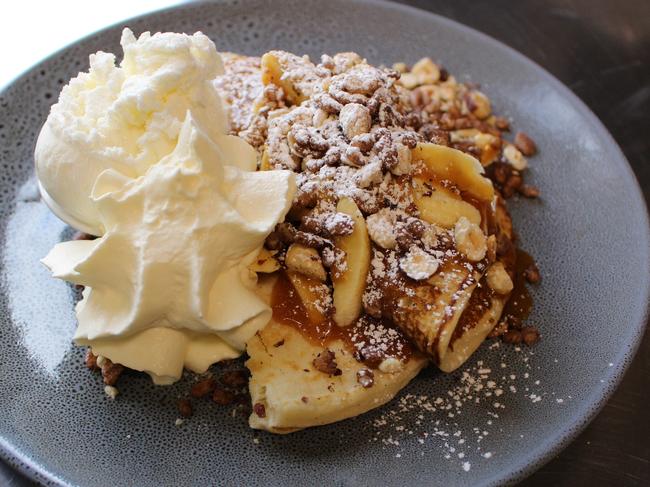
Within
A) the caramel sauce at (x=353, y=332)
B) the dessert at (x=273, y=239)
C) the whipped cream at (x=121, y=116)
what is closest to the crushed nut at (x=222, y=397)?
the dessert at (x=273, y=239)

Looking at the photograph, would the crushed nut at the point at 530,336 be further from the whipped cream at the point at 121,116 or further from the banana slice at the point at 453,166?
the whipped cream at the point at 121,116

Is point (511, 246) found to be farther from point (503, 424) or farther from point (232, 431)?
point (232, 431)

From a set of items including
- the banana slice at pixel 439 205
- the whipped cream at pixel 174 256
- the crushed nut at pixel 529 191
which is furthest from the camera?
the crushed nut at pixel 529 191

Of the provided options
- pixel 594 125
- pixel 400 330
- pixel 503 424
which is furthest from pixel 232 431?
pixel 594 125

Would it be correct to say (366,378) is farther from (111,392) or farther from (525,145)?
(525,145)

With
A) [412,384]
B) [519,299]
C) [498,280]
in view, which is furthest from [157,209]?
[519,299]

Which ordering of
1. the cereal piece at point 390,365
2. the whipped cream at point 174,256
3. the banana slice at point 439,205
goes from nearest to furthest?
1. the whipped cream at point 174,256
2. the cereal piece at point 390,365
3. the banana slice at point 439,205

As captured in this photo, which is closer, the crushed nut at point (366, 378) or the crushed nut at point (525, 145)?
the crushed nut at point (366, 378)
